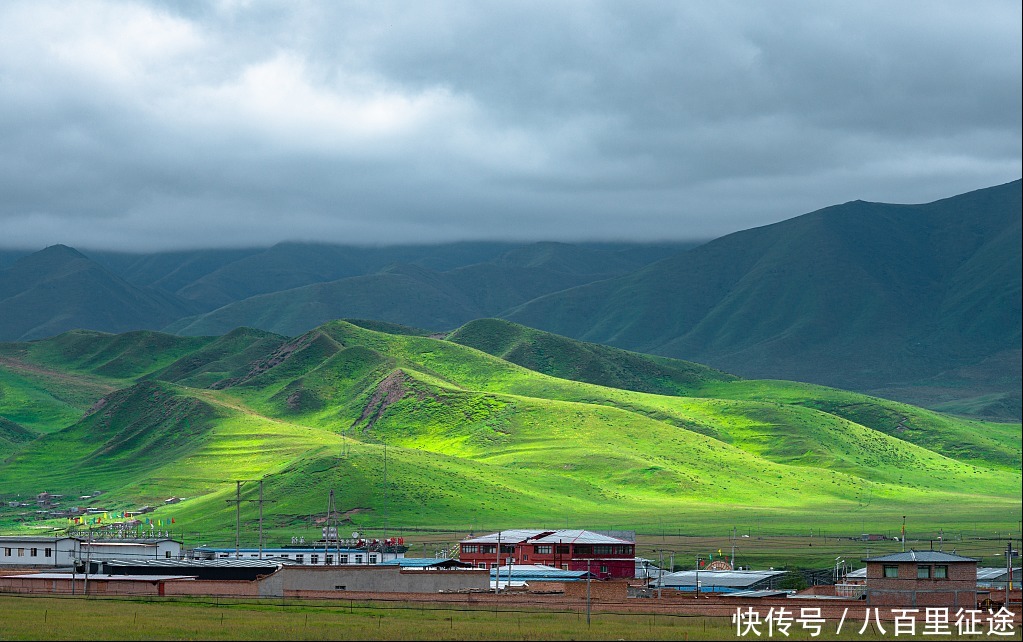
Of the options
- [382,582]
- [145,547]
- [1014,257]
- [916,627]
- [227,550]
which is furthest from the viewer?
Result: [227,550]

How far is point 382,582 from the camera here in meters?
142

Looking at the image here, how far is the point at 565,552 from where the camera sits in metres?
178

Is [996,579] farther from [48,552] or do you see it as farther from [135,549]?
[48,552]

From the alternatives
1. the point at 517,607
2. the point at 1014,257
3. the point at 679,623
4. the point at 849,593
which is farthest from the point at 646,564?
the point at 1014,257

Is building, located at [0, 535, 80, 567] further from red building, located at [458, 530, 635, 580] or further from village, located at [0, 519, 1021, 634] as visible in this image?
red building, located at [458, 530, 635, 580]

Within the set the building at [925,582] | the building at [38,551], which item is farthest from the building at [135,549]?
the building at [925,582]

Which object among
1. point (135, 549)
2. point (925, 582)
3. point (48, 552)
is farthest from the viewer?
point (135, 549)

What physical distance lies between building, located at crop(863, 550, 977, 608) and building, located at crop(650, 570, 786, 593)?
91.1ft

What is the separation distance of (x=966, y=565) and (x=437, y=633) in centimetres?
4996

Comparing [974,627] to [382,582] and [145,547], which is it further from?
[145,547]

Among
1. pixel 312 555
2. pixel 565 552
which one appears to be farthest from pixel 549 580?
pixel 312 555

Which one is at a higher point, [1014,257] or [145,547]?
[1014,257]

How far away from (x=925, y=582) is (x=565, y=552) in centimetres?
5942

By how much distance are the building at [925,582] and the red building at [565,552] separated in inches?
1877
